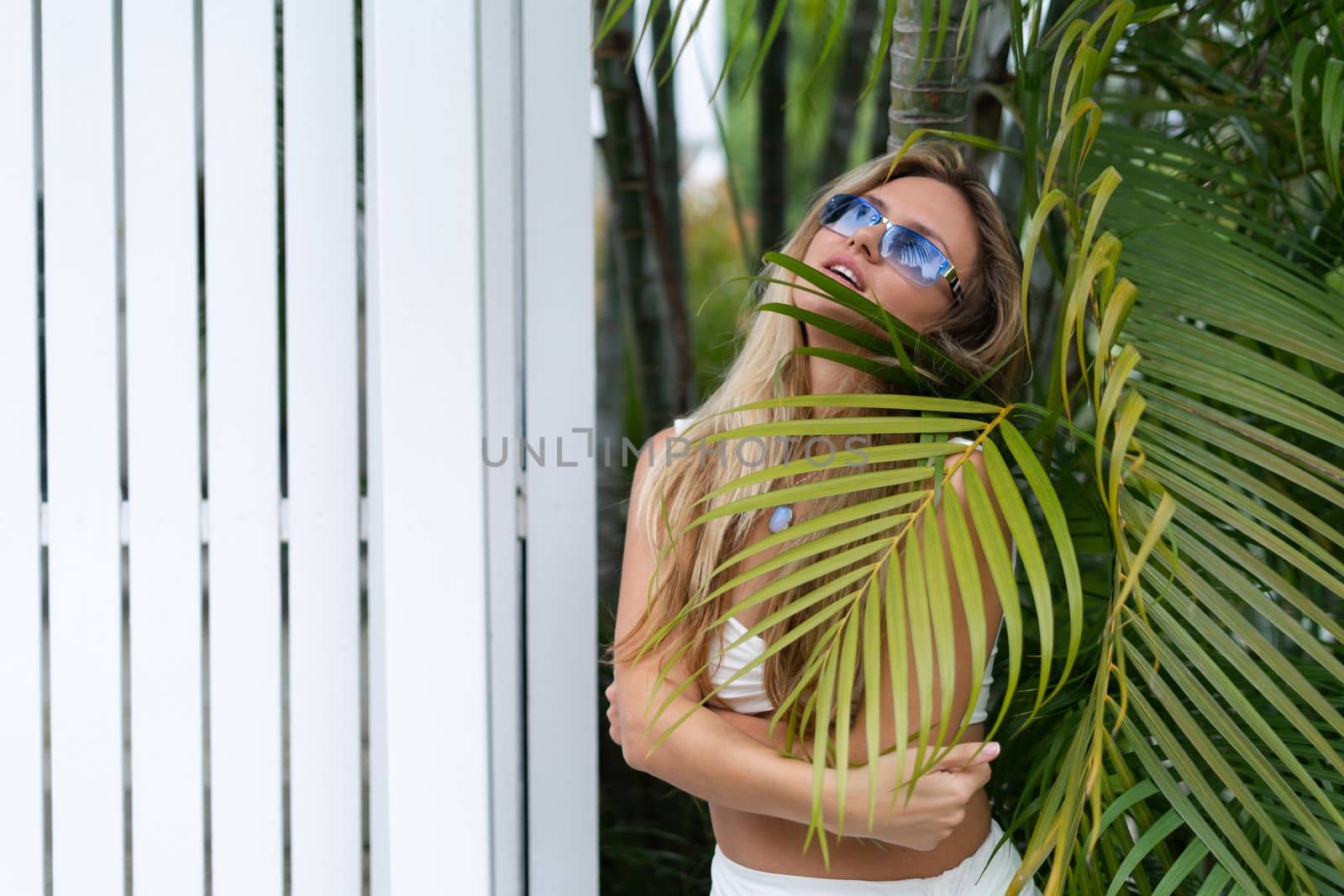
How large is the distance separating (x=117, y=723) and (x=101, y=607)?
12 cm

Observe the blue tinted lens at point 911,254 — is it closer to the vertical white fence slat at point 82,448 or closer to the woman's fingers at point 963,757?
the woman's fingers at point 963,757

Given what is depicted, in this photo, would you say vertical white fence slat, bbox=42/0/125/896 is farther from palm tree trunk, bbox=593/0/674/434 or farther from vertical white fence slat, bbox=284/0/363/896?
palm tree trunk, bbox=593/0/674/434

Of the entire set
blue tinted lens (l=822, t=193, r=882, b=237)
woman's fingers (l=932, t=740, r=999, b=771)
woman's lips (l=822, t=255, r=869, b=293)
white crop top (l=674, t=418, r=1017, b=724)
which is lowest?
woman's fingers (l=932, t=740, r=999, b=771)

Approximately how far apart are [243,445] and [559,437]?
332 mm

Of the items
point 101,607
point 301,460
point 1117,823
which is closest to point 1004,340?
point 1117,823

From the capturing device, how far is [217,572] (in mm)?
1040

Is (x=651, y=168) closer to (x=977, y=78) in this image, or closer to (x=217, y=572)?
(x=977, y=78)

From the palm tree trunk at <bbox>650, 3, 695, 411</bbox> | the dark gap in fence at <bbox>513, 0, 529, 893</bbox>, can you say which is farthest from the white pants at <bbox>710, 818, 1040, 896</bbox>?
the palm tree trunk at <bbox>650, 3, 695, 411</bbox>

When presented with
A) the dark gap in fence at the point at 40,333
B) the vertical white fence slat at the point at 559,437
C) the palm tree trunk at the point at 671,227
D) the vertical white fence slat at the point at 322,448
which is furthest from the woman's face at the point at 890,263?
the palm tree trunk at the point at 671,227

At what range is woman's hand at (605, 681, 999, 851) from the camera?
80 centimetres

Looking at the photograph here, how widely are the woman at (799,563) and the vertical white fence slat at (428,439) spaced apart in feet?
0.56

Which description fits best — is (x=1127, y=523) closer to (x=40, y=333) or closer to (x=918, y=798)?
(x=918, y=798)

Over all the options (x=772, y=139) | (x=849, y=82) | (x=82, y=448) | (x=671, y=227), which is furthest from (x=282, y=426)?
(x=849, y=82)

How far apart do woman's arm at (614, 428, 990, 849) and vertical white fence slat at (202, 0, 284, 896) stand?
0.39 meters
